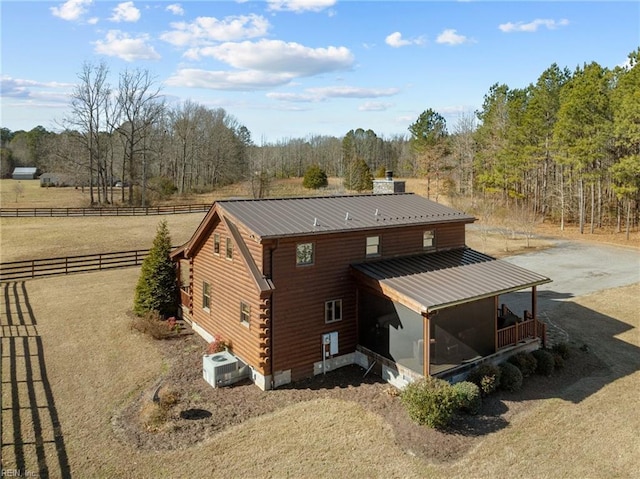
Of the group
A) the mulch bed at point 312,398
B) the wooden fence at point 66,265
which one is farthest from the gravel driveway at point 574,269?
the wooden fence at point 66,265

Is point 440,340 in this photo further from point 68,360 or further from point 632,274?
point 632,274

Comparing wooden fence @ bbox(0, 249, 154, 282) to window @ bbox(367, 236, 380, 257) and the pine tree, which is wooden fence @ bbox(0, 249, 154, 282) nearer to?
the pine tree

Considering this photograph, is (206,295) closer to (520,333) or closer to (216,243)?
(216,243)

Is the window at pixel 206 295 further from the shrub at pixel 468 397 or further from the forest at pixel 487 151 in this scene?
the forest at pixel 487 151

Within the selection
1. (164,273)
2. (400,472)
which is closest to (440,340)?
(400,472)

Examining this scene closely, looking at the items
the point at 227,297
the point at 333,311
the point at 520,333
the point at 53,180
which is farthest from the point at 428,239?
the point at 53,180
